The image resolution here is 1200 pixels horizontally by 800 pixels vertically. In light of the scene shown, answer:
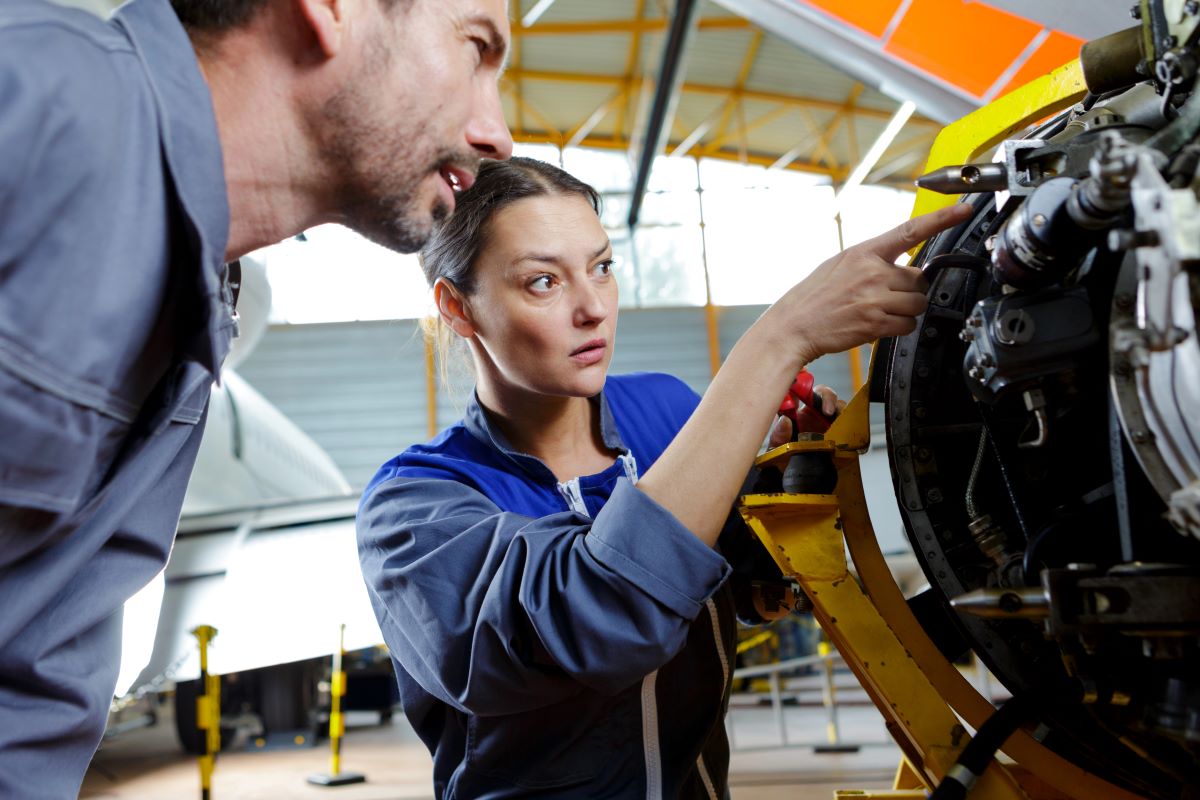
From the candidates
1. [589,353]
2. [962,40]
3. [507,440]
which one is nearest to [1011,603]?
[589,353]

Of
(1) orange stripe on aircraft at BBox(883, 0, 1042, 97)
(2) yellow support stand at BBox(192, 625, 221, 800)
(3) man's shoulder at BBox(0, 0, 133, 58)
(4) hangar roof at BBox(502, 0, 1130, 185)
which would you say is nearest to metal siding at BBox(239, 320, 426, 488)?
(4) hangar roof at BBox(502, 0, 1130, 185)

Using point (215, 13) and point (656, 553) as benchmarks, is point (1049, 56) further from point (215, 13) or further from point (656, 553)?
point (215, 13)

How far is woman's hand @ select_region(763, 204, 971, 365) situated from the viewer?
44.5 inches

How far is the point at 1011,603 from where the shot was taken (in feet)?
3.18

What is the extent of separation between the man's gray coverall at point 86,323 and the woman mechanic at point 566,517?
364 mm

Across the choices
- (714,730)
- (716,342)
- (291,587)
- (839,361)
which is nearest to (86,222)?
(714,730)

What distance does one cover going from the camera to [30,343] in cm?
71

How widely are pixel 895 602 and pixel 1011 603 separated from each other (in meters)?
0.38

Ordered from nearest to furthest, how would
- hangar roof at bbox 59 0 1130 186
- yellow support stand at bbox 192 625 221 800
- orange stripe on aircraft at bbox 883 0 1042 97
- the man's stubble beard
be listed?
the man's stubble beard → yellow support stand at bbox 192 625 221 800 → orange stripe on aircraft at bbox 883 0 1042 97 → hangar roof at bbox 59 0 1130 186

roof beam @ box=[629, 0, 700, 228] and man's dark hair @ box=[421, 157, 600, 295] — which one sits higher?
roof beam @ box=[629, 0, 700, 228]

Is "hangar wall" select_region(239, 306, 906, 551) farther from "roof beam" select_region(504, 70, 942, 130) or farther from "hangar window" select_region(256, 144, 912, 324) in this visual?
"roof beam" select_region(504, 70, 942, 130)

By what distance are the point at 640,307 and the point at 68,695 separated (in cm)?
1469

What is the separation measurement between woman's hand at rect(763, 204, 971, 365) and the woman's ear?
0.55 meters

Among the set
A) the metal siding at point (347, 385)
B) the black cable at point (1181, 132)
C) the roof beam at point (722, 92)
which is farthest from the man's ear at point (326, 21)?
the roof beam at point (722, 92)
